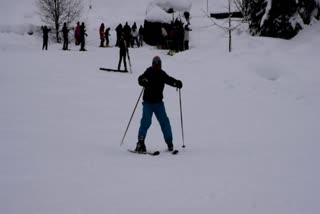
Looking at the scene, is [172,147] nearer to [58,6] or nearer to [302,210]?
[302,210]

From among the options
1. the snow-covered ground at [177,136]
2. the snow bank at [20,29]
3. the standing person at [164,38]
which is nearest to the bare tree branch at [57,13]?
the snow bank at [20,29]

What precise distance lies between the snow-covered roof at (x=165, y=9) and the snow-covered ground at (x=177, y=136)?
30.2 ft

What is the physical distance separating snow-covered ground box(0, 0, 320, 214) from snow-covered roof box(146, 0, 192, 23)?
9205 mm

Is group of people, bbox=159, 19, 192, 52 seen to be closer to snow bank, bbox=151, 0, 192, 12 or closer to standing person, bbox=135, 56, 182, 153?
snow bank, bbox=151, 0, 192, 12

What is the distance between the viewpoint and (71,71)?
63.6 feet

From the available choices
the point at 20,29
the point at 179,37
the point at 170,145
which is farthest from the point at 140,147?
the point at 20,29

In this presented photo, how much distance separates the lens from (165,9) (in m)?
32.0

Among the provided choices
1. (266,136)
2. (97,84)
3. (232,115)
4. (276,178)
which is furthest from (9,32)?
(276,178)

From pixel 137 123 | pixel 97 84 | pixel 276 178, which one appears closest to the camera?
pixel 276 178

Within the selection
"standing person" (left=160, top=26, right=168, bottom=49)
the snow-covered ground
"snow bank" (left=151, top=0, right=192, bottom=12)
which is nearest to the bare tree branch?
"snow bank" (left=151, top=0, right=192, bottom=12)

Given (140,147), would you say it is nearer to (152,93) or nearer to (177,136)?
(152,93)

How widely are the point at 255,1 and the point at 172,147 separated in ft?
54.1

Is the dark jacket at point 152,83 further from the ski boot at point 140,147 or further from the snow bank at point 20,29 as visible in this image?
the snow bank at point 20,29

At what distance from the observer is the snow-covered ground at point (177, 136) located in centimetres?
563
